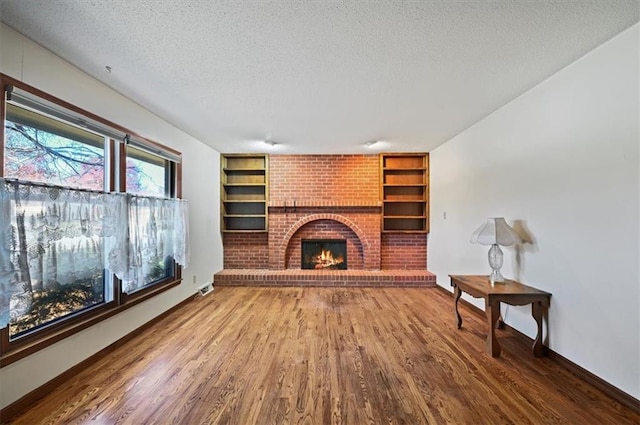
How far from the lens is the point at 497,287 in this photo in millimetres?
2594

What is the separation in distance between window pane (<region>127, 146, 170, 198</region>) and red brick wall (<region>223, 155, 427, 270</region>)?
214 centimetres

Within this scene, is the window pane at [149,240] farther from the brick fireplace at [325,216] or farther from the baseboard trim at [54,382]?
the brick fireplace at [325,216]

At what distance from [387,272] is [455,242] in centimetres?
143

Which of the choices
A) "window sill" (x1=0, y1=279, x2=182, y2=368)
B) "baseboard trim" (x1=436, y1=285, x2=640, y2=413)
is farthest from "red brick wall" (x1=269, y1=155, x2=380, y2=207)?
"baseboard trim" (x1=436, y1=285, x2=640, y2=413)

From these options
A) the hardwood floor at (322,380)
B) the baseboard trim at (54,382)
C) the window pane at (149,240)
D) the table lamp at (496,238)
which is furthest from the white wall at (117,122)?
the table lamp at (496,238)

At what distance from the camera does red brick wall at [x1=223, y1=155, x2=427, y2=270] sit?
530cm

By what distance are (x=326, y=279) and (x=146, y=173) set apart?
128 inches

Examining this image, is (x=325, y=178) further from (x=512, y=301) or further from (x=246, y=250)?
(x=512, y=301)

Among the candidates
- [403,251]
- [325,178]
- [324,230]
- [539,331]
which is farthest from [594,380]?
[325,178]

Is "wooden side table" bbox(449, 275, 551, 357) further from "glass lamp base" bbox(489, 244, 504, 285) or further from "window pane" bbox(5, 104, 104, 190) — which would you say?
"window pane" bbox(5, 104, 104, 190)

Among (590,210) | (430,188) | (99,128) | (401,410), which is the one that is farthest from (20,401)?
(430,188)

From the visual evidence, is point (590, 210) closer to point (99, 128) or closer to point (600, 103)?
point (600, 103)

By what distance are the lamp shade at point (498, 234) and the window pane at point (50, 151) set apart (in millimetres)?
3741

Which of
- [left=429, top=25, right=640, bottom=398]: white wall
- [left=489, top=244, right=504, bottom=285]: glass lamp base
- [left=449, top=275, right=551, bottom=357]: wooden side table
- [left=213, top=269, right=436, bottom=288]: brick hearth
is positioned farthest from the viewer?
[left=213, top=269, right=436, bottom=288]: brick hearth
